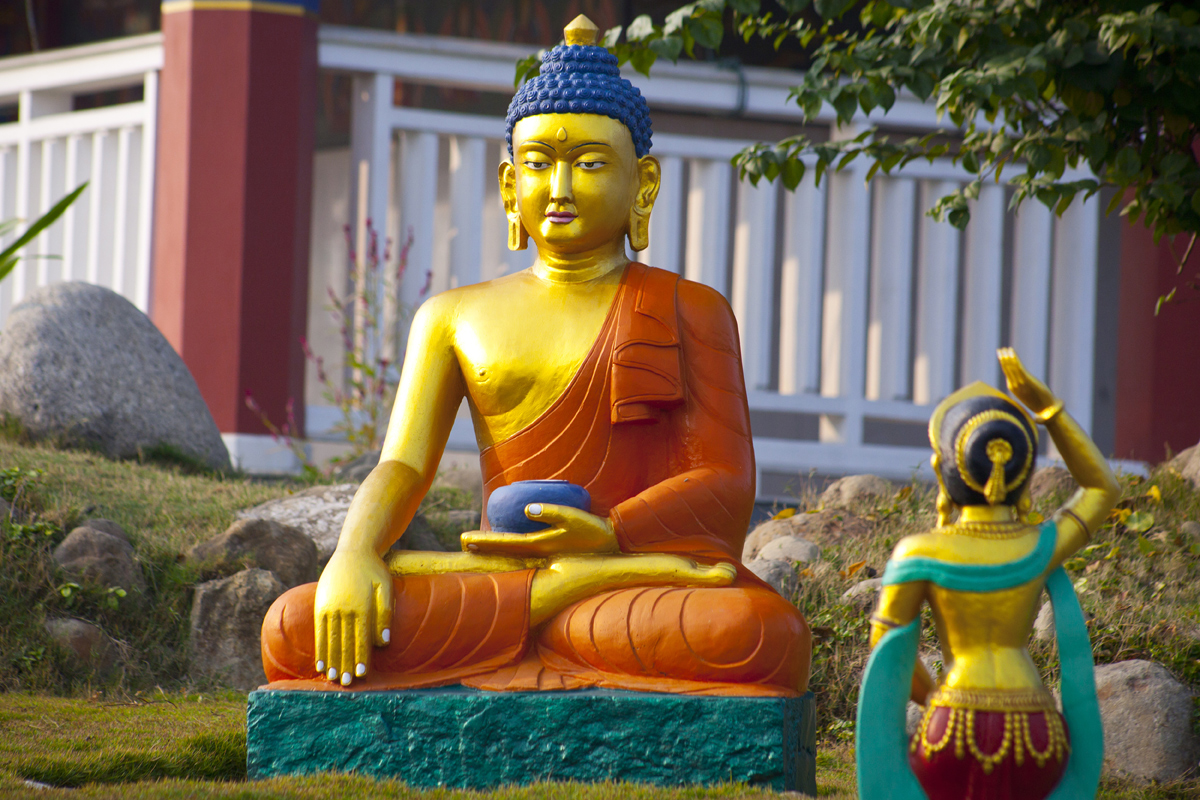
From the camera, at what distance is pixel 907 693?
237cm

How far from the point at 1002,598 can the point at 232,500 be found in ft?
13.7

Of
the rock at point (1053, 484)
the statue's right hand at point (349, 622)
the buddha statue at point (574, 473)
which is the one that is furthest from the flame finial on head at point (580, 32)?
the rock at point (1053, 484)

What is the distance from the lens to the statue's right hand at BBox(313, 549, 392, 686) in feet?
10.00

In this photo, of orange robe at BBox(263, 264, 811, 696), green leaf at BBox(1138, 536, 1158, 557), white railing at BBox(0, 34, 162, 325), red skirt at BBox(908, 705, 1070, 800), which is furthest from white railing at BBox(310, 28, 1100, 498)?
red skirt at BBox(908, 705, 1070, 800)

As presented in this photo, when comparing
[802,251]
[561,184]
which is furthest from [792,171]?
[802,251]

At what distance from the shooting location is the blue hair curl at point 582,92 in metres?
3.49

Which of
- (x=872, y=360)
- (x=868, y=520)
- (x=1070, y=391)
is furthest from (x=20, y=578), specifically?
(x=1070, y=391)

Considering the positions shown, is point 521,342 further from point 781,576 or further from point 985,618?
point 781,576

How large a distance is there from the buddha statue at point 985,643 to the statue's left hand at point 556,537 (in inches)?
36.7

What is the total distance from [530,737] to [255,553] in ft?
7.86

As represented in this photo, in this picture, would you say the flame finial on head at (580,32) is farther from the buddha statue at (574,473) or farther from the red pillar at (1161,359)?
the red pillar at (1161,359)

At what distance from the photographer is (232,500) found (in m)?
5.81

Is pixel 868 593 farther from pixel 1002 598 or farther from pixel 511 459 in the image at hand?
pixel 1002 598

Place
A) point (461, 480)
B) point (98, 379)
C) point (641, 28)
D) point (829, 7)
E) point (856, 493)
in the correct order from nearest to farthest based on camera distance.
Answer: point (829, 7)
point (641, 28)
point (856, 493)
point (98, 379)
point (461, 480)
